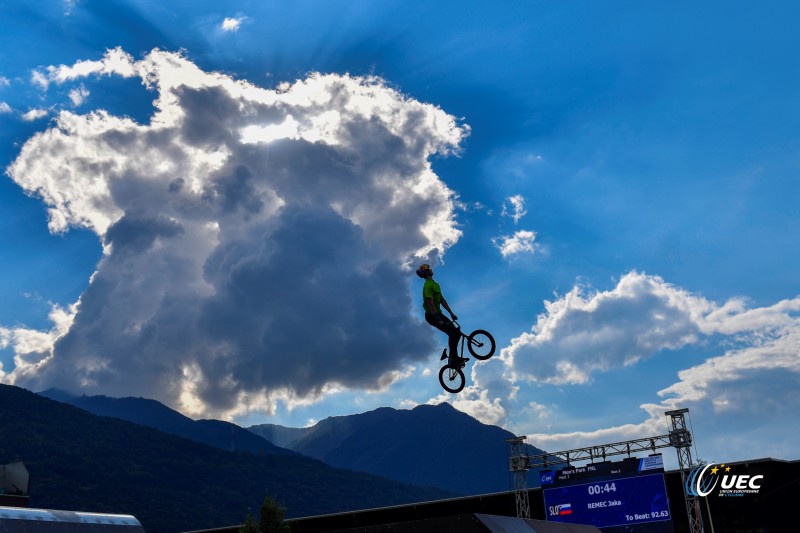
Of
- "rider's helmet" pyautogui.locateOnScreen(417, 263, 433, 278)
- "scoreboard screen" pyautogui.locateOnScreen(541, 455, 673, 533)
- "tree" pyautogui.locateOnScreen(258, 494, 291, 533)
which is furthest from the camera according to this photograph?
"tree" pyautogui.locateOnScreen(258, 494, 291, 533)

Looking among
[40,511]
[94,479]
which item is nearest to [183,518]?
[94,479]

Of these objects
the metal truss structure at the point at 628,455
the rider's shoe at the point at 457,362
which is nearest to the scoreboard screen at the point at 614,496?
the metal truss structure at the point at 628,455

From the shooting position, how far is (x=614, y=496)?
139ft

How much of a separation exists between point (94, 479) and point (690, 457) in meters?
184

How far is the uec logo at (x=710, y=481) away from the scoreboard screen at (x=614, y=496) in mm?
1519

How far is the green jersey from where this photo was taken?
16766 millimetres

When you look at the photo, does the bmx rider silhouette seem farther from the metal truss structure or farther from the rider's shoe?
the metal truss structure

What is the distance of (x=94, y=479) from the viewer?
642 feet

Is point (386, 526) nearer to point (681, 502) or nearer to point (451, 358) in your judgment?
point (451, 358)

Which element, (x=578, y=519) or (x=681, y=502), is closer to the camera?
(x=578, y=519)

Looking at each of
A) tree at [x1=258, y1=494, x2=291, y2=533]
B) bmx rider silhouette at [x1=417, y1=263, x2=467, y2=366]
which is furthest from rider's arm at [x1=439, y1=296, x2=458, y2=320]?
tree at [x1=258, y1=494, x2=291, y2=533]

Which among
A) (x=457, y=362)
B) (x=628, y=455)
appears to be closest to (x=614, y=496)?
(x=628, y=455)

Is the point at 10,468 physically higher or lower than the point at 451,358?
higher

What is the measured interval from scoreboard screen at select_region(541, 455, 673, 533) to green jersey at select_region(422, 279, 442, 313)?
29.1 meters
